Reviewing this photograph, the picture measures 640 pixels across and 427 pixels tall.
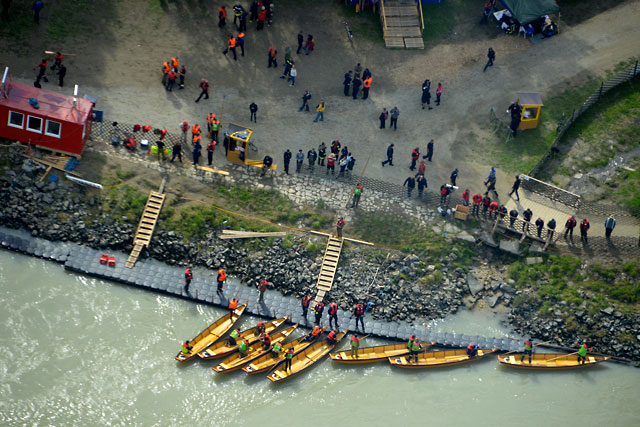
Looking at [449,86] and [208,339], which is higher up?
[449,86]

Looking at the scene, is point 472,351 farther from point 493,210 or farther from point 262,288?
point 262,288

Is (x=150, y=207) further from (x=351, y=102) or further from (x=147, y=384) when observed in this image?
(x=351, y=102)

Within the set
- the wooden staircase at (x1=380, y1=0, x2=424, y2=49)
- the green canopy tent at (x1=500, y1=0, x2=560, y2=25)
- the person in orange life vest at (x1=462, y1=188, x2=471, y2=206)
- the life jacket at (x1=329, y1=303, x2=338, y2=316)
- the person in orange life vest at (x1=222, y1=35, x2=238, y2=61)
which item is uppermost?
the green canopy tent at (x1=500, y1=0, x2=560, y2=25)

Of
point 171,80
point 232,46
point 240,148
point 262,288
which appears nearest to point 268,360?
point 262,288

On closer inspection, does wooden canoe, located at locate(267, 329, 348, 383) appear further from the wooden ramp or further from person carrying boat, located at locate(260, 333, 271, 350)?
the wooden ramp

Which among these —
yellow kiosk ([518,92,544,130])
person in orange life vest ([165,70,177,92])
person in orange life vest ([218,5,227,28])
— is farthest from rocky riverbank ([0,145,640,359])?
person in orange life vest ([218,5,227,28])

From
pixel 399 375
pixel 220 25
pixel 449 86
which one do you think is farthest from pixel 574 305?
pixel 220 25
